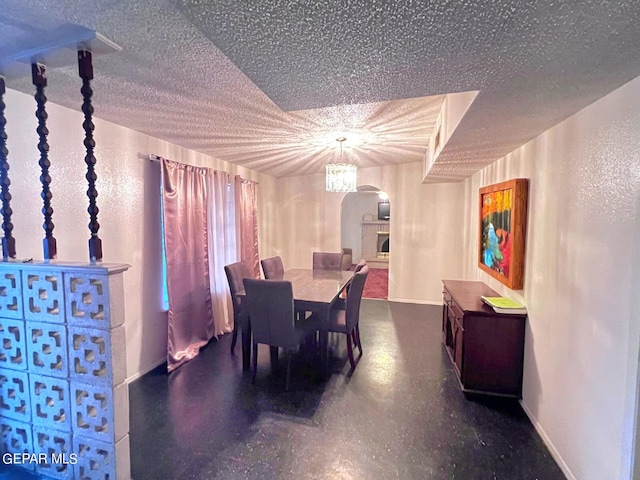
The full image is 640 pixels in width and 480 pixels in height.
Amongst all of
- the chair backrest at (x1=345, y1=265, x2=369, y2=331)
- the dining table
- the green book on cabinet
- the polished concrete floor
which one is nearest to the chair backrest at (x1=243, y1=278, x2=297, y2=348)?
the dining table

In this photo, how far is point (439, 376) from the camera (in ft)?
8.98

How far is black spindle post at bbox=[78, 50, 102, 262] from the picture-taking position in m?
1.41

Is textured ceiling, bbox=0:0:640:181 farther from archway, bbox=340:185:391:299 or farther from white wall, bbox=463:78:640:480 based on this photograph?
archway, bbox=340:185:391:299

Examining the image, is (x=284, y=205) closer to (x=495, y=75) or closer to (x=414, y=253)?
(x=414, y=253)

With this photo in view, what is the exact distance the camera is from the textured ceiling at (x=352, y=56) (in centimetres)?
85

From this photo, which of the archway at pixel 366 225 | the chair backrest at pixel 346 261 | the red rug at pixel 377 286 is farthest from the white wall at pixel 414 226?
the archway at pixel 366 225

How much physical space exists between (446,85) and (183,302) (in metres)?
3.13

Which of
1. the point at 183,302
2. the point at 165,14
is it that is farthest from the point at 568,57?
the point at 183,302

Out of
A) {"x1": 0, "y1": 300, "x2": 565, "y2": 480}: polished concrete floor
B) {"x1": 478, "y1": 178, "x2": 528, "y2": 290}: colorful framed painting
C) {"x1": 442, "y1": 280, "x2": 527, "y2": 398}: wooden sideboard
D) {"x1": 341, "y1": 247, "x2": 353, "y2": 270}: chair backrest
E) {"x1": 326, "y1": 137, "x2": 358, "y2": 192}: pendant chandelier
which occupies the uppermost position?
{"x1": 326, "y1": 137, "x2": 358, "y2": 192}: pendant chandelier

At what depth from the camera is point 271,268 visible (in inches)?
159

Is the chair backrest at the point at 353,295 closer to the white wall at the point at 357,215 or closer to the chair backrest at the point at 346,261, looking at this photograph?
the chair backrest at the point at 346,261

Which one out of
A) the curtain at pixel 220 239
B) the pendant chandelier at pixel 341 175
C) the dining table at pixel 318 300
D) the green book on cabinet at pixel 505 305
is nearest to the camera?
the green book on cabinet at pixel 505 305

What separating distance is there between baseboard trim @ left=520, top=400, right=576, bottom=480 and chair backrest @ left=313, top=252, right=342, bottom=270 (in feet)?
9.01

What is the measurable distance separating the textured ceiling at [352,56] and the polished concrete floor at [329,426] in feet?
6.88
